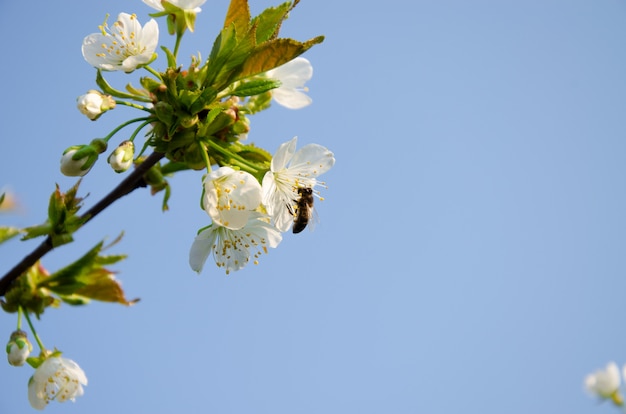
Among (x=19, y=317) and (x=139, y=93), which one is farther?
(x=19, y=317)

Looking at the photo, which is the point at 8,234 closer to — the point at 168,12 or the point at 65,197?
the point at 65,197

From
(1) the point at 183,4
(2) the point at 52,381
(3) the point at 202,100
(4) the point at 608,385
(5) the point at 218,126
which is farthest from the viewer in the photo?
(4) the point at 608,385

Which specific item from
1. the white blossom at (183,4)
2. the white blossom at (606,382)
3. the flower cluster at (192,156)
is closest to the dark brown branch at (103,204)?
the flower cluster at (192,156)

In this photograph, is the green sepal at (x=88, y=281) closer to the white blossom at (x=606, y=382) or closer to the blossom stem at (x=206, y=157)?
the blossom stem at (x=206, y=157)

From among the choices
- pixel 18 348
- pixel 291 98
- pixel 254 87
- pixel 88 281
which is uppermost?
pixel 291 98

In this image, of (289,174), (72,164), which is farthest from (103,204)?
(289,174)

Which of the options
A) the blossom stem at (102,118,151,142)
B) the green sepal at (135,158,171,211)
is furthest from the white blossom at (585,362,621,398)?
the blossom stem at (102,118,151,142)

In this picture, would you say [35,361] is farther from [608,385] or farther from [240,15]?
[608,385]

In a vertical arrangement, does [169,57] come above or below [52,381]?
above
